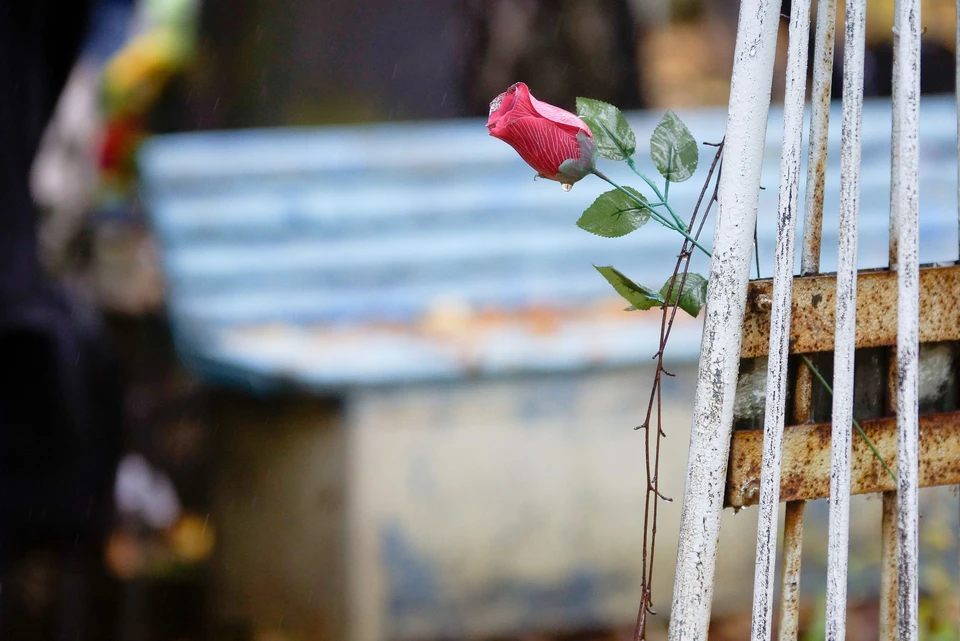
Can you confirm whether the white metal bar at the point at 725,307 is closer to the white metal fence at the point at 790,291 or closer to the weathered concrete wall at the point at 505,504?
the white metal fence at the point at 790,291

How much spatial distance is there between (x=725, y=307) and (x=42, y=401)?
7.83 ft

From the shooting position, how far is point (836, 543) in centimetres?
64

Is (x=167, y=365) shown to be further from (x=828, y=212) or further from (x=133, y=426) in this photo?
(x=828, y=212)

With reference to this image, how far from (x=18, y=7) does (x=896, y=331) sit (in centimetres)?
237

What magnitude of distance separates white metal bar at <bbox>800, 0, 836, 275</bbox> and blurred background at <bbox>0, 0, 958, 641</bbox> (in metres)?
1.46

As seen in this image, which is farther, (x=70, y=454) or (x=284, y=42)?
(x=284, y=42)

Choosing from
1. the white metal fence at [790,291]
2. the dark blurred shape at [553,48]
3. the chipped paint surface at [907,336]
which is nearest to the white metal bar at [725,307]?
the white metal fence at [790,291]

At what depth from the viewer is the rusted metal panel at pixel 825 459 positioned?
661mm

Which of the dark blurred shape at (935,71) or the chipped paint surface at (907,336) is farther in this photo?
the dark blurred shape at (935,71)

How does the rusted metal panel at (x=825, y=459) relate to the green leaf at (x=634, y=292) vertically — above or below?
below

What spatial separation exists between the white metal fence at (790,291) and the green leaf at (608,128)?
0.08m

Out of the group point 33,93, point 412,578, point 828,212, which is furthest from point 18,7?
point 828,212

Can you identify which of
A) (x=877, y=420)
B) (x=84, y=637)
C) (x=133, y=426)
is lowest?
(x=84, y=637)

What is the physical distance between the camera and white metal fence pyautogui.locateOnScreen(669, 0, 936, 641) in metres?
0.61
